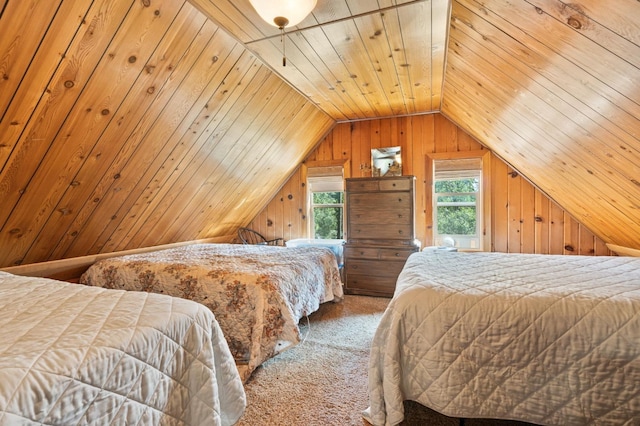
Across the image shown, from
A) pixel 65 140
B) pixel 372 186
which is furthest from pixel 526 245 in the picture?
pixel 65 140

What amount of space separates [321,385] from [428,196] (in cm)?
287

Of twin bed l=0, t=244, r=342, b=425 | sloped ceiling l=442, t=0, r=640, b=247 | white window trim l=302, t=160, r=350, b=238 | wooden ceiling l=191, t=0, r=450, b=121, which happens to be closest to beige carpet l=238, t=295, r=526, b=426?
twin bed l=0, t=244, r=342, b=425

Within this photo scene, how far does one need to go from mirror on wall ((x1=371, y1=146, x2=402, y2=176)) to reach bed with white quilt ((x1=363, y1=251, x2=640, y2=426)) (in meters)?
2.80

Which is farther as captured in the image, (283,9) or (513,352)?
(283,9)

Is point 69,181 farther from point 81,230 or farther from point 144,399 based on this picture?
point 144,399

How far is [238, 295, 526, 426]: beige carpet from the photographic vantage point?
5.42 ft

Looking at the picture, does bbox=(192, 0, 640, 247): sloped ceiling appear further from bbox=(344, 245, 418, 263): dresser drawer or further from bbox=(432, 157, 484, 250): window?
bbox=(344, 245, 418, 263): dresser drawer

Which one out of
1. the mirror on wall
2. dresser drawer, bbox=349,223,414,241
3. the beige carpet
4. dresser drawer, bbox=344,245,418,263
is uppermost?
the mirror on wall

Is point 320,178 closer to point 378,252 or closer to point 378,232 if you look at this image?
point 378,232

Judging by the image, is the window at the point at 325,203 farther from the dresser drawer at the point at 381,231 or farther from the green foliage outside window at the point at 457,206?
the green foliage outside window at the point at 457,206

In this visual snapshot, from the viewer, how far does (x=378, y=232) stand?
3734 millimetres

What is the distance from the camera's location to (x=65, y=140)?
74.9 inches

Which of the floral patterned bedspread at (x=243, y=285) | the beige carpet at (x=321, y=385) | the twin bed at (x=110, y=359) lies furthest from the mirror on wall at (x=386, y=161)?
the twin bed at (x=110, y=359)

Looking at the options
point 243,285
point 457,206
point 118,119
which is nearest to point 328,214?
point 457,206
